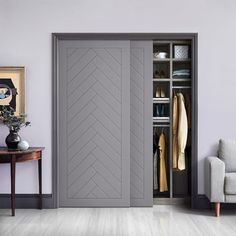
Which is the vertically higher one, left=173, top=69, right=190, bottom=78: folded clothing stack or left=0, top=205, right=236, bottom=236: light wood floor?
left=173, top=69, right=190, bottom=78: folded clothing stack

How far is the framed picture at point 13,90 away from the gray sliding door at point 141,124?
121 centimetres

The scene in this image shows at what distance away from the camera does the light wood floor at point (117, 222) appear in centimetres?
440

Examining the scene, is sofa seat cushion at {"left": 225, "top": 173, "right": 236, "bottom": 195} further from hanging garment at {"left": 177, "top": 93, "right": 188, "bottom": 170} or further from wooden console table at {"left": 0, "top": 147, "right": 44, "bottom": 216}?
wooden console table at {"left": 0, "top": 147, "right": 44, "bottom": 216}

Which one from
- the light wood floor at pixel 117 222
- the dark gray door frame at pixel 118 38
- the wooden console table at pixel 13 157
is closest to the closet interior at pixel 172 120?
the dark gray door frame at pixel 118 38

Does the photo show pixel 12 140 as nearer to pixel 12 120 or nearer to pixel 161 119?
pixel 12 120

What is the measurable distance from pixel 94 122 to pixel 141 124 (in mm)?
523

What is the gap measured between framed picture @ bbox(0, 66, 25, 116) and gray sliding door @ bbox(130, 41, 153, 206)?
3.97ft

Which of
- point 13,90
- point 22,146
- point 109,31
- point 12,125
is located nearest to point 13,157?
point 22,146

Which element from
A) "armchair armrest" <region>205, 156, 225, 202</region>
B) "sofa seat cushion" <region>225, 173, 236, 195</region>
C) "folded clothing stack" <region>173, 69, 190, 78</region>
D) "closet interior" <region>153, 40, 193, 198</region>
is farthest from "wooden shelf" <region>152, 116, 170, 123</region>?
"sofa seat cushion" <region>225, 173, 236, 195</region>

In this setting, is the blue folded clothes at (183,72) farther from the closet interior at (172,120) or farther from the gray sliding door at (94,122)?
the gray sliding door at (94,122)

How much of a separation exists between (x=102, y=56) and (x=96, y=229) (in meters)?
1.99

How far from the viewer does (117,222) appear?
478 cm

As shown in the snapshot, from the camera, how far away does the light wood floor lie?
4402 millimetres

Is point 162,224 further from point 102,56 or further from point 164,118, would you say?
point 102,56
